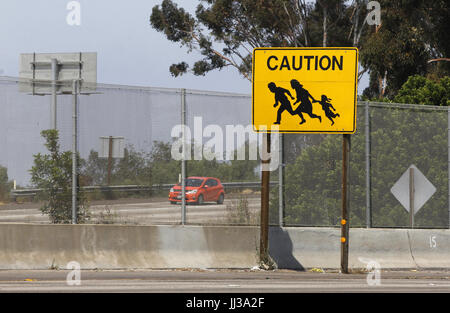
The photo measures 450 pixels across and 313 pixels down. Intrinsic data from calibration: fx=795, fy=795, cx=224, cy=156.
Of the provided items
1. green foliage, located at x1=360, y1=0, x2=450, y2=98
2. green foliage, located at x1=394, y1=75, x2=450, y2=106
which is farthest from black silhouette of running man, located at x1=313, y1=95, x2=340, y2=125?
green foliage, located at x1=360, y1=0, x2=450, y2=98

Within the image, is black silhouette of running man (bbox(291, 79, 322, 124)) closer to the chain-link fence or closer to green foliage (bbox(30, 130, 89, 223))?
the chain-link fence

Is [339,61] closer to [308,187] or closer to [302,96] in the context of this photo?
[302,96]

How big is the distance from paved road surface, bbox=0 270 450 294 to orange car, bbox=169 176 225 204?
→ 4.48 ft

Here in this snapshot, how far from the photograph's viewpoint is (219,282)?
12.5m

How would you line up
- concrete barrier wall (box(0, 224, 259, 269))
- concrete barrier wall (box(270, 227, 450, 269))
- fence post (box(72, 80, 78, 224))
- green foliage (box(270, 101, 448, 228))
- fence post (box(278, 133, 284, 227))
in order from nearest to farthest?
concrete barrier wall (box(0, 224, 259, 269)) → fence post (box(72, 80, 78, 224)) → concrete barrier wall (box(270, 227, 450, 269)) → fence post (box(278, 133, 284, 227)) → green foliage (box(270, 101, 448, 228))

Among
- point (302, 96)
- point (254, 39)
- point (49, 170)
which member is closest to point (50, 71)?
point (49, 170)

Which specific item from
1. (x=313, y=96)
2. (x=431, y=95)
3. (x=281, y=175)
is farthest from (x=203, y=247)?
(x=431, y=95)

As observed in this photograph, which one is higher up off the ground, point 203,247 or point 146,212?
point 146,212

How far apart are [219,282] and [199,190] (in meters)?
2.55

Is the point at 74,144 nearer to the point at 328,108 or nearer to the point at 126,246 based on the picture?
the point at 126,246

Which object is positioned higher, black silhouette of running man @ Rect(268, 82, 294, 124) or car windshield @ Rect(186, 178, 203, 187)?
black silhouette of running man @ Rect(268, 82, 294, 124)

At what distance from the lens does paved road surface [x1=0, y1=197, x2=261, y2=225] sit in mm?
14391

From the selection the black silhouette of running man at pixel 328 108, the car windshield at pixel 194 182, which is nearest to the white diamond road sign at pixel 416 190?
the black silhouette of running man at pixel 328 108

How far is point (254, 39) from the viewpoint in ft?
162
